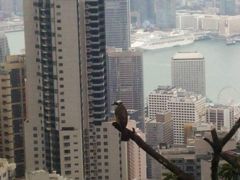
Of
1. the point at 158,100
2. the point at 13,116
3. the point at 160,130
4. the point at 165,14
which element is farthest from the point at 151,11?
the point at 13,116

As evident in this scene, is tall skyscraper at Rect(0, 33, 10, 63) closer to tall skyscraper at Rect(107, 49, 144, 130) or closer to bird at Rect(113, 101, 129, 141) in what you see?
tall skyscraper at Rect(107, 49, 144, 130)

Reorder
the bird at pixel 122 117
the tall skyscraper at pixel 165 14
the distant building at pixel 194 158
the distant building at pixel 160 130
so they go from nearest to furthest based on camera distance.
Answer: the bird at pixel 122 117 < the distant building at pixel 194 158 < the distant building at pixel 160 130 < the tall skyscraper at pixel 165 14

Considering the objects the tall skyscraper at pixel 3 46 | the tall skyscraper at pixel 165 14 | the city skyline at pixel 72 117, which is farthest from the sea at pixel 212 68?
the city skyline at pixel 72 117

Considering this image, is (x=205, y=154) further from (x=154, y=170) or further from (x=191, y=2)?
(x=191, y=2)

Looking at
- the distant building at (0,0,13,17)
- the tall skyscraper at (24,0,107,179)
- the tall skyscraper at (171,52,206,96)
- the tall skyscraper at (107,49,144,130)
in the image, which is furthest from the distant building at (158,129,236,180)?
the distant building at (0,0,13,17)

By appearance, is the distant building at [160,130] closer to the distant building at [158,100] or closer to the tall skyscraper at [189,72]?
the distant building at [158,100]

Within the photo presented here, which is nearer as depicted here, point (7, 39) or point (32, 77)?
point (32, 77)

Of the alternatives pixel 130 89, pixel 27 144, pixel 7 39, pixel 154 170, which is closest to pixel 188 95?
pixel 130 89
